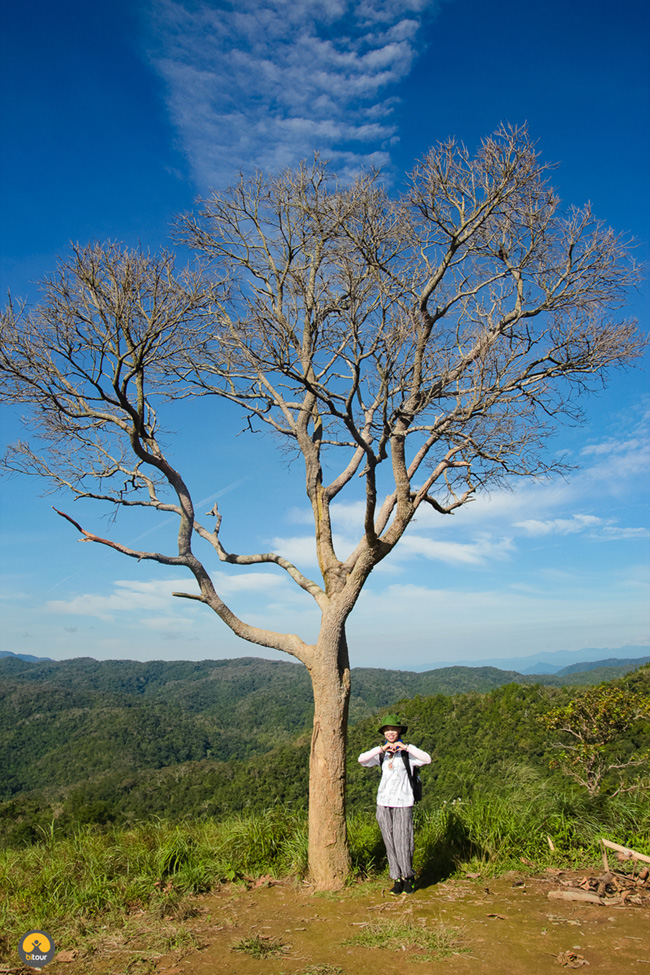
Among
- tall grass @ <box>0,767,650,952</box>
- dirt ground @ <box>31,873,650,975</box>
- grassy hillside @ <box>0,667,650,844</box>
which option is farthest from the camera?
grassy hillside @ <box>0,667,650,844</box>

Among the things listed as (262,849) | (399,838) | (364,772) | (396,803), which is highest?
(396,803)

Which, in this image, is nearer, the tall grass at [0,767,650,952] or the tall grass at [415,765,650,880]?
the tall grass at [0,767,650,952]

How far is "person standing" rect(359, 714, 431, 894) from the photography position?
15.5 ft

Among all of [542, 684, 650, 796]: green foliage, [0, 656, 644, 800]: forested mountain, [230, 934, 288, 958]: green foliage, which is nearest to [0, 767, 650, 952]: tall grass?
[230, 934, 288, 958]: green foliage

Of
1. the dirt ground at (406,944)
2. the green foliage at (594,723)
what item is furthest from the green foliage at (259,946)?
the green foliage at (594,723)

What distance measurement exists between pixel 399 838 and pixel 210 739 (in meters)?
54.2

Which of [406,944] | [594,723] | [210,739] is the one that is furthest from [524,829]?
[210,739]

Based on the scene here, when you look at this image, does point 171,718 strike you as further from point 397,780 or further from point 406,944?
point 406,944

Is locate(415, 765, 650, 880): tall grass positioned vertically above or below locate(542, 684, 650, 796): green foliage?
below

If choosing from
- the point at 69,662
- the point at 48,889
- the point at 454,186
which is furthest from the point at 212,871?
the point at 69,662

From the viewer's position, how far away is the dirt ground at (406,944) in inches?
131

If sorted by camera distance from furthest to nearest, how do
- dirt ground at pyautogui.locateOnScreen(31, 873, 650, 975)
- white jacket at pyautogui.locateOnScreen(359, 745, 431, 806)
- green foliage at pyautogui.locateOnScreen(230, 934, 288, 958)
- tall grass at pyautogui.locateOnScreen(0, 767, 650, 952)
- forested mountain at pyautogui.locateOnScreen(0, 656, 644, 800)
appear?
forested mountain at pyautogui.locateOnScreen(0, 656, 644, 800)
white jacket at pyautogui.locateOnScreen(359, 745, 431, 806)
tall grass at pyautogui.locateOnScreen(0, 767, 650, 952)
green foliage at pyautogui.locateOnScreen(230, 934, 288, 958)
dirt ground at pyautogui.locateOnScreen(31, 873, 650, 975)

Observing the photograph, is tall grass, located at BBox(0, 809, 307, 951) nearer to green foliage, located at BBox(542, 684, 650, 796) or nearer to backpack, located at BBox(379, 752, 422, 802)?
backpack, located at BBox(379, 752, 422, 802)

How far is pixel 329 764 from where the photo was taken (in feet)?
17.4
